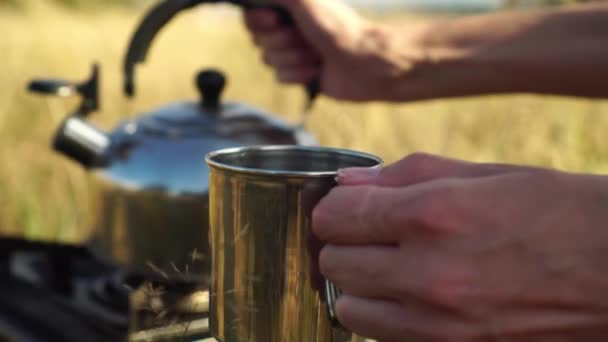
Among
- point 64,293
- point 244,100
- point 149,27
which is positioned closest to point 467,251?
point 149,27

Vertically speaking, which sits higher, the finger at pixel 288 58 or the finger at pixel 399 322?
the finger at pixel 288 58

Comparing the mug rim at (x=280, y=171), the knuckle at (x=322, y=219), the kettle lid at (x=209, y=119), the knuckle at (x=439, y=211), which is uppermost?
the mug rim at (x=280, y=171)

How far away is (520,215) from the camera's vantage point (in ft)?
1.30

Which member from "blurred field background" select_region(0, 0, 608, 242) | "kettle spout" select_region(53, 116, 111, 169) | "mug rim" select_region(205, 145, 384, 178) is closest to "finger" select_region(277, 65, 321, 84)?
"kettle spout" select_region(53, 116, 111, 169)

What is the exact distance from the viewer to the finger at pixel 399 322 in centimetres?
42

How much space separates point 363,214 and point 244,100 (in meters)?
2.57

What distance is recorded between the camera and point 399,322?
1.38ft

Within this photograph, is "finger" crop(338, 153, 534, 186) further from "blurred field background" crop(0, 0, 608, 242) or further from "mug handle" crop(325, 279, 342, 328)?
"blurred field background" crop(0, 0, 608, 242)

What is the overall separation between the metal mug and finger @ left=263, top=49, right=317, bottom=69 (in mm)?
714

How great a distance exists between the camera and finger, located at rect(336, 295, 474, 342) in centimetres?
42

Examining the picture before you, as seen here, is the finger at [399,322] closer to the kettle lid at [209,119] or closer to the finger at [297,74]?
the kettle lid at [209,119]

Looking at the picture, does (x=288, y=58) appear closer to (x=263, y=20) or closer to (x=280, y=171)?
(x=263, y=20)

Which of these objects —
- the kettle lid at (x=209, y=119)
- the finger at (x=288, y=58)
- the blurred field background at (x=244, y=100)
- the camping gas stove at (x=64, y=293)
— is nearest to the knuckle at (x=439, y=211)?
the camping gas stove at (x=64, y=293)

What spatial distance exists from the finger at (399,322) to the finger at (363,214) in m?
0.03
